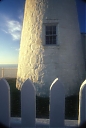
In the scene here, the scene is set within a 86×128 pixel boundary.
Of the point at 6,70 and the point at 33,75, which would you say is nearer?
the point at 33,75

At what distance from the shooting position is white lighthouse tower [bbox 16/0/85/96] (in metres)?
6.96

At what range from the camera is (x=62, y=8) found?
700 cm

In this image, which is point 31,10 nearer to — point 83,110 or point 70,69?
point 70,69

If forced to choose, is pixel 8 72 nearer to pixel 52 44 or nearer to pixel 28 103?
pixel 52 44

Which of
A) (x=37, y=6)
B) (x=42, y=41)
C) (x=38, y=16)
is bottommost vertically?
(x=42, y=41)

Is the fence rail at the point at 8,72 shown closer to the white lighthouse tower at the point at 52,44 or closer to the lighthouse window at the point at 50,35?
the white lighthouse tower at the point at 52,44

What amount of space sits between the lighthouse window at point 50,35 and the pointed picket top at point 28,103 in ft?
19.0

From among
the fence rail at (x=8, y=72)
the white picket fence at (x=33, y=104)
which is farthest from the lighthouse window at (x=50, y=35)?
the fence rail at (x=8, y=72)

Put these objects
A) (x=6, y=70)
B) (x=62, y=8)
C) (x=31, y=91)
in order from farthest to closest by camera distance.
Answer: (x=6, y=70), (x=62, y=8), (x=31, y=91)

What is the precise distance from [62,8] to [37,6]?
4.51ft

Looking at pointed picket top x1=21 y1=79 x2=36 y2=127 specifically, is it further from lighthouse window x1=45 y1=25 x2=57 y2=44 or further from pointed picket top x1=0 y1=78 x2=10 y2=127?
lighthouse window x1=45 y1=25 x2=57 y2=44

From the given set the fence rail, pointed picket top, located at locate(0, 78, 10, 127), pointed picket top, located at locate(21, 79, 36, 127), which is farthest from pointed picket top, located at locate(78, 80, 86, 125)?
the fence rail

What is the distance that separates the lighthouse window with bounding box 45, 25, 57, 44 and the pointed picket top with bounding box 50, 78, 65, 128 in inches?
228

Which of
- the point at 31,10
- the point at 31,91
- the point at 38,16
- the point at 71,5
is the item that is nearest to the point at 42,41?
the point at 38,16
